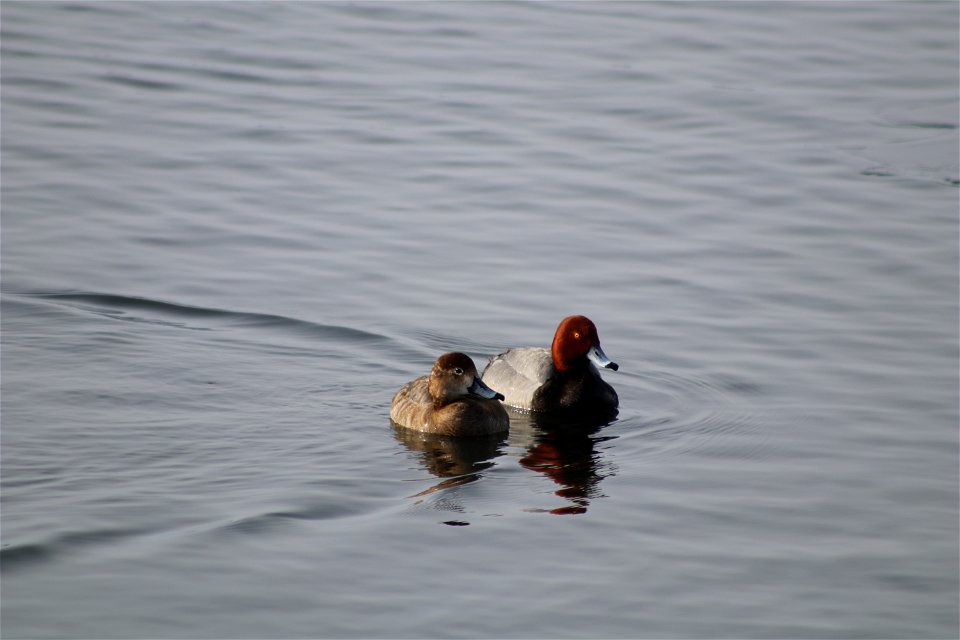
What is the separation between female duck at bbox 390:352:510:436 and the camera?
10.4 meters

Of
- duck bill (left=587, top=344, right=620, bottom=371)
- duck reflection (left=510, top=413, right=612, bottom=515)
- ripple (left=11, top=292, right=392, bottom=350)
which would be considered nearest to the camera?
duck reflection (left=510, top=413, right=612, bottom=515)

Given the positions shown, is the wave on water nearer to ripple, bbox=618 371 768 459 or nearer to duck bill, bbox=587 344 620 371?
duck bill, bbox=587 344 620 371

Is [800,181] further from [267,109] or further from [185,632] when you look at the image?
[185,632]

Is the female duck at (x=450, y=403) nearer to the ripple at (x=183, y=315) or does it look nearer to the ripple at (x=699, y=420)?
the ripple at (x=699, y=420)

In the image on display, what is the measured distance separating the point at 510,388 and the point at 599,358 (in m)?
0.73

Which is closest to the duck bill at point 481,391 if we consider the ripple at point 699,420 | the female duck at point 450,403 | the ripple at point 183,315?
the female duck at point 450,403

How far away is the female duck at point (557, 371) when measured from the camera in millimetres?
11102

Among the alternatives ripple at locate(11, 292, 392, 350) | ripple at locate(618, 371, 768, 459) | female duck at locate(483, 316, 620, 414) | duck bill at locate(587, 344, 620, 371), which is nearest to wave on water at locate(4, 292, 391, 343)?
ripple at locate(11, 292, 392, 350)

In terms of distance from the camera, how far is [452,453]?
33.0ft

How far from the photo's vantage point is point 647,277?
13.6 m

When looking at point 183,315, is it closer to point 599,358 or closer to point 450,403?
point 450,403

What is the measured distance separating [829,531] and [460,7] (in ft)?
60.4

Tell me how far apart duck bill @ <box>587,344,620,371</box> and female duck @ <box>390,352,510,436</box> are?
0.96 meters

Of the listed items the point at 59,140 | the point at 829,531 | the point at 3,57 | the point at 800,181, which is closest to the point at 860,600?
the point at 829,531
